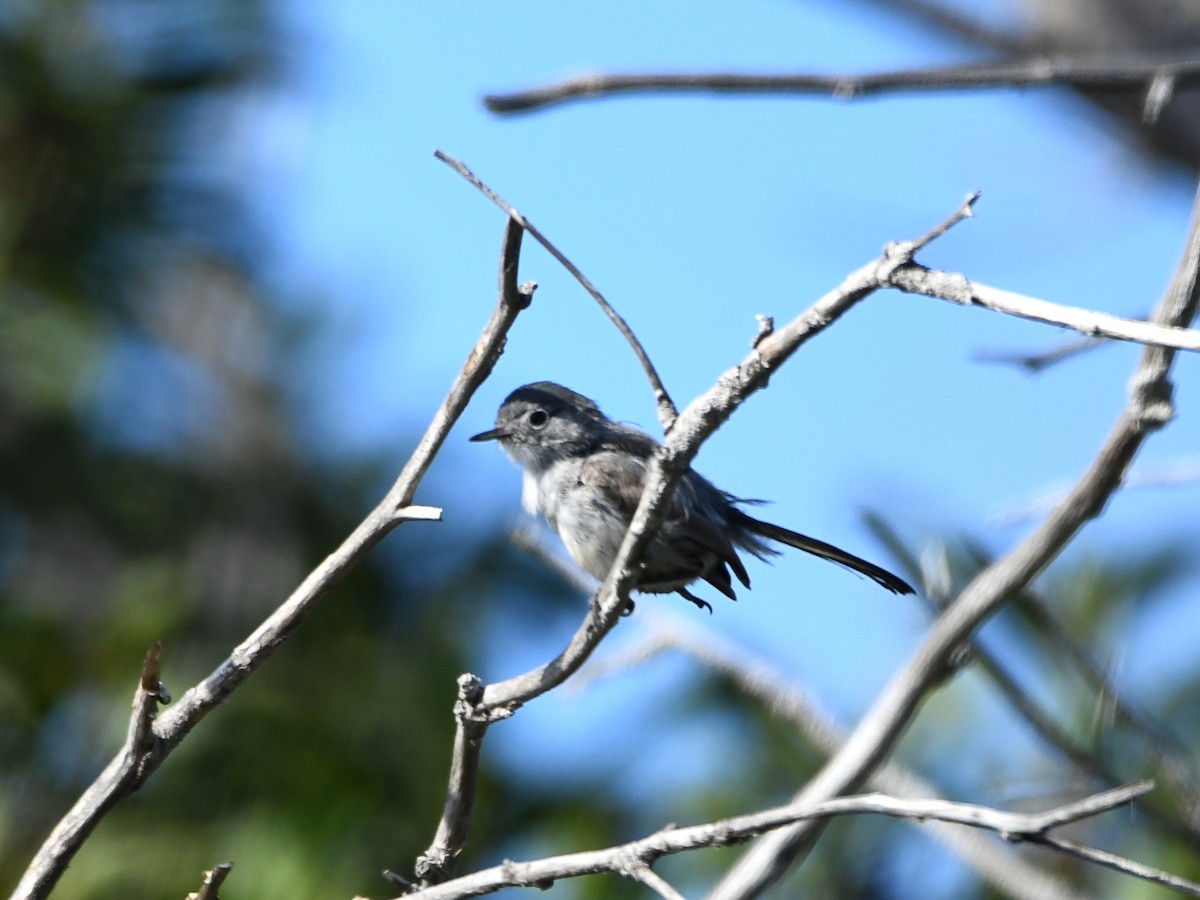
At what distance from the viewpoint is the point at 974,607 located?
2.29 meters

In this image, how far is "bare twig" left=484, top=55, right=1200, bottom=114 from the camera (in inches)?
88.2

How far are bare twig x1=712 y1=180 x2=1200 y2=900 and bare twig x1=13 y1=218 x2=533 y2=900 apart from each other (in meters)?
0.87

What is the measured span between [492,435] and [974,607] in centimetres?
181

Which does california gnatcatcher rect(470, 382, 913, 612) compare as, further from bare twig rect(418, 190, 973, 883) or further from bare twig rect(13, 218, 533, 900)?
bare twig rect(13, 218, 533, 900)

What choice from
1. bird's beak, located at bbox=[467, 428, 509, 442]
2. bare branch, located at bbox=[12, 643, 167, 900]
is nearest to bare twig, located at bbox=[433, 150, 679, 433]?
bare branch, located at bbox=[12, 643, 167, 900]

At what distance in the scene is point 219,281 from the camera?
7535 mm

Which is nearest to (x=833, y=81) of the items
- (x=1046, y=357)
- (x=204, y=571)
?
(x=1046, y=357)

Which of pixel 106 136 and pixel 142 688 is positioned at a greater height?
pixel 106 136

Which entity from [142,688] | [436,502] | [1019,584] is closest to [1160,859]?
[1019,584]

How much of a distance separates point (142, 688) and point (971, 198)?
3.98ft

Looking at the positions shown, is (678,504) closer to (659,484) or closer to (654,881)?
(659,484)

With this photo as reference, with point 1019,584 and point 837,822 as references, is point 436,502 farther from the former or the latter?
point 1019,584

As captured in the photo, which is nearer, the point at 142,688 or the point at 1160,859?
the point at 142,688

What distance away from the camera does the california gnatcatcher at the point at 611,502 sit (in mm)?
3074
